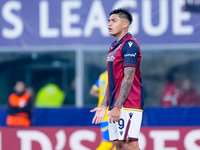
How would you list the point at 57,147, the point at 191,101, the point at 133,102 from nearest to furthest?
the point at 133,102 < the point at 57,147 < the point at 191,101

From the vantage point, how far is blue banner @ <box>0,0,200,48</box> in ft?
37.8

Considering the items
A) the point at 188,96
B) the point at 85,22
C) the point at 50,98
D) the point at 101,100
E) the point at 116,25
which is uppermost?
the point at 116,25

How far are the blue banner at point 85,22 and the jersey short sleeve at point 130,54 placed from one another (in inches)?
243

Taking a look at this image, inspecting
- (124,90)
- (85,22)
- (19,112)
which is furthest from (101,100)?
(85,22)

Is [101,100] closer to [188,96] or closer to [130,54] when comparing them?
[130,54]

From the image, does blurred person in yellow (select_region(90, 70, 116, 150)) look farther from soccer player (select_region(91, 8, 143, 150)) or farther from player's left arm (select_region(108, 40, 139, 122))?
player's left arm (select_region(108, 40, 139, 122))

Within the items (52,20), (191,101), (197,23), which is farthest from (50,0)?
(191,101)

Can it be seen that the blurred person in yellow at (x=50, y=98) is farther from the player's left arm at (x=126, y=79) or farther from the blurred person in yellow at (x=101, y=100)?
the player's left arm at (x=126, y=79)

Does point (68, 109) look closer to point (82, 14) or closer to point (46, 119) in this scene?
point (46, 119)

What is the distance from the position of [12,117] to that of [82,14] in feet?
8.74

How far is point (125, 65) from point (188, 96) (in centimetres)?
774

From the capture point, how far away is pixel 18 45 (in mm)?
11758

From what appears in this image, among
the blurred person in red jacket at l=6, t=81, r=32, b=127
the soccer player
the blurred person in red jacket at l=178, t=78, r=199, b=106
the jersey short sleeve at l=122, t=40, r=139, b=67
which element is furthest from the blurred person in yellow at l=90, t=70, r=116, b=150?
the blurred person in red jacket at l=178, t=78, r=199, b=106

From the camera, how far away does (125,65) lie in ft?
17.3
